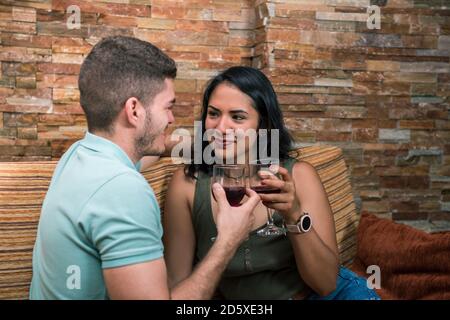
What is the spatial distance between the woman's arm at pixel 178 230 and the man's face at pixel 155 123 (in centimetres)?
52

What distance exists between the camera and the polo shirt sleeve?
4.33 feet

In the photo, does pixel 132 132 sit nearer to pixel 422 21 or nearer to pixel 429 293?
pixel 429 293

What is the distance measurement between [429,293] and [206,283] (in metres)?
1.04

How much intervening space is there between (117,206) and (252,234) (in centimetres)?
84

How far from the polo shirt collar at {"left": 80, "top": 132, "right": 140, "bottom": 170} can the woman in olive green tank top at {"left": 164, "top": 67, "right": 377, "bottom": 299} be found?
61 cm

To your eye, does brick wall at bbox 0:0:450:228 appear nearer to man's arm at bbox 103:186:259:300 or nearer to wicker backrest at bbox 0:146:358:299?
wicker backrest at bbox 0:146:358:299

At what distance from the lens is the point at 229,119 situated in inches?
85.7

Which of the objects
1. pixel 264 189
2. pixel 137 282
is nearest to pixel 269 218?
pixel 264 189

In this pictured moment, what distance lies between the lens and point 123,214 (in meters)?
1.32

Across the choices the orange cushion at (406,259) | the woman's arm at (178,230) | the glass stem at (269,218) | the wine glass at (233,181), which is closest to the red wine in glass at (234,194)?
the wine glass at (233,181)

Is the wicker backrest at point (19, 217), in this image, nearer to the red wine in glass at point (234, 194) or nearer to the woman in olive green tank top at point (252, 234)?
the woman in olive green tank top at point (252, 234)

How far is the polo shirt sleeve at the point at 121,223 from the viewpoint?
132 centimetres

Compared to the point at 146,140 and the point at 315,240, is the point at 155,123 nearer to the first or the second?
the point at 146,140

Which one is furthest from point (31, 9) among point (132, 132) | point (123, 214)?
point (123, 214)
